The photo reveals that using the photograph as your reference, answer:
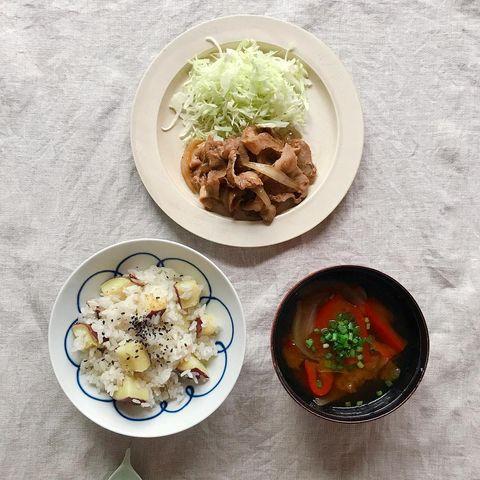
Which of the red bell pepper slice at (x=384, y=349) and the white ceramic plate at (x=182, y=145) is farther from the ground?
the white ceramic plate at (x=182, y=145)

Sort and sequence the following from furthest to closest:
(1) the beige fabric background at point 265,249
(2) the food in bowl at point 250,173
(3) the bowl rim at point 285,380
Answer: (1) the beige fabric background at point 265,249 < (2) the food in bowl at point 250,173 < (3) the bowl rim at point 285,380

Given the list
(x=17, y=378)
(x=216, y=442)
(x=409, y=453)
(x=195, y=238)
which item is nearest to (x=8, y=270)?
(x=17, y=378)

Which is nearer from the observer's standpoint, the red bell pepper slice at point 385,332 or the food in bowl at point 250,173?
the red bell pepper slice at point 385,332

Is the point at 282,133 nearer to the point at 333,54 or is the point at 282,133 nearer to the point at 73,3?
the point at 333,54

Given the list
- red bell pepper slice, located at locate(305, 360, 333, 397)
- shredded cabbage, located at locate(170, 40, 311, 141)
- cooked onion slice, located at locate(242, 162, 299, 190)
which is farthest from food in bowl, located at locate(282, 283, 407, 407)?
shredded cabbage, located at locate(170, 40, 311, 141)

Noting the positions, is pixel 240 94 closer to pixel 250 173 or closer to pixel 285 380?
pixel 250 173

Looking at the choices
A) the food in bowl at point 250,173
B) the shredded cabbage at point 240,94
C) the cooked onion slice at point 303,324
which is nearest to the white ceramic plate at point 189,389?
the cooked onion slice at point 303,324

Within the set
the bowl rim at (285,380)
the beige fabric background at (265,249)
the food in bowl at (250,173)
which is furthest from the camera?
the beige fabric background at (265,249)

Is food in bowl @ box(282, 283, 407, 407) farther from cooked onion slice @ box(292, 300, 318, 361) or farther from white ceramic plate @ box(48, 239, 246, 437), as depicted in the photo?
white ceramic plate @ box(48, 239, 246, 437)

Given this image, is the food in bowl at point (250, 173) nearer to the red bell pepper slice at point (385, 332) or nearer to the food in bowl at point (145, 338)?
the food in bowl at point (145, 338)
